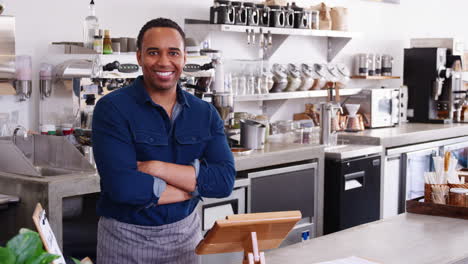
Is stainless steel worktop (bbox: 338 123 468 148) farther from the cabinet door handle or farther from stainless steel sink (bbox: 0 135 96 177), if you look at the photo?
stainless steel sink (bbox: 0 135 96 177)

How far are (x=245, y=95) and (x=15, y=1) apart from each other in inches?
70.8

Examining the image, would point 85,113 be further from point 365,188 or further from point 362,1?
point 362,1

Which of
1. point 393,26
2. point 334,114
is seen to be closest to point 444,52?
point 393,26

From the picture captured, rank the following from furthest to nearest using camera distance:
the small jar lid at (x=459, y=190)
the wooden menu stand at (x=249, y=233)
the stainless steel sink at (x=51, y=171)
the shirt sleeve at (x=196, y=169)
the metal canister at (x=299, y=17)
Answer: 1. the metal canister at (x=299, y=17)
2. the stainless steel sink at (x=51, y=171)
3. the small jar lid at (x=459, y=190)
4. the shirt sleeve at (x=196, y=169)
5. the wooden menu stand at (x=249, y=233)

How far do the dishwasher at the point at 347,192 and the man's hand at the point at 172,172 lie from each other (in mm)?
2730

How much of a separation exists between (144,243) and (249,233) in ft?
1.68

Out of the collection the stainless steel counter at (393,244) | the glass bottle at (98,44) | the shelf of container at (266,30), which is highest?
the shelf of container at (266,30)

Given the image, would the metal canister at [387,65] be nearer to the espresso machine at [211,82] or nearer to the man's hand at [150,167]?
the espresso machine at [211,82]

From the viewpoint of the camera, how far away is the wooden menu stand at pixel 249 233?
6.54 ft

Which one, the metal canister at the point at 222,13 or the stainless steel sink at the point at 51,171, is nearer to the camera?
the stainless steel sink at the point at 51,171

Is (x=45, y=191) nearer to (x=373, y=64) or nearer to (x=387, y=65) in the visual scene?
(x=373, y=64)

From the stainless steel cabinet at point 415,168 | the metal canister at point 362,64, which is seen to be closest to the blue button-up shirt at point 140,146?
the stainless steel cabinet at point 415,168

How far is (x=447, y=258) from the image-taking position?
246 cm

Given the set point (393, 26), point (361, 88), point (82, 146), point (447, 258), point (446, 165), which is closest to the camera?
point (447, 258)
